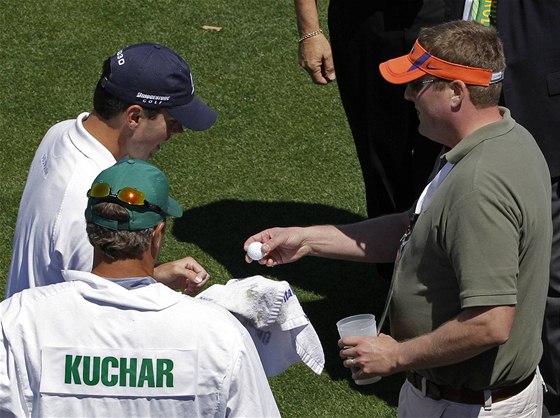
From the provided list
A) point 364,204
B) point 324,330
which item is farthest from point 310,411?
point 364,204

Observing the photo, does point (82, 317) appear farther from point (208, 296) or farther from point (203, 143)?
point (203, 143)

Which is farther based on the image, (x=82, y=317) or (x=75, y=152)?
(x=75, y=152)

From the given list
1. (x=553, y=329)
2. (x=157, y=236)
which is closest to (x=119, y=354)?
(x=157, y=236)

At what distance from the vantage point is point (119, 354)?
120 inches

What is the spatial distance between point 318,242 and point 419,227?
2.23ft

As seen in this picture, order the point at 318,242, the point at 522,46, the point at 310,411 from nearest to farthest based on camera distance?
the point at 318,242 → the point at 522,46 → the point at 310,411

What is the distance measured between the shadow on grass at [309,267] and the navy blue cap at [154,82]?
188 cm

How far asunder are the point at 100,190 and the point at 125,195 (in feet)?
0.30

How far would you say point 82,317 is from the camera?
305 centimetres

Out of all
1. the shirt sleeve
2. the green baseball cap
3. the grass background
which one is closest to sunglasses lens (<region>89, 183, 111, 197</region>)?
the green baseball cap

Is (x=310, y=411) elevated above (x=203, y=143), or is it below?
below

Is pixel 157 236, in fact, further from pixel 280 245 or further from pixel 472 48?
pixel 472 48

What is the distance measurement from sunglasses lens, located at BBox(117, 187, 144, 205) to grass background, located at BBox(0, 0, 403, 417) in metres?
2.43

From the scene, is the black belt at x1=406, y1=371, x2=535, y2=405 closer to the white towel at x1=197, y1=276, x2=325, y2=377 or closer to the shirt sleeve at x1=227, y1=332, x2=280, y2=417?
Answer: the white towel at x1=197, y1=276, x2=325, y2=377
